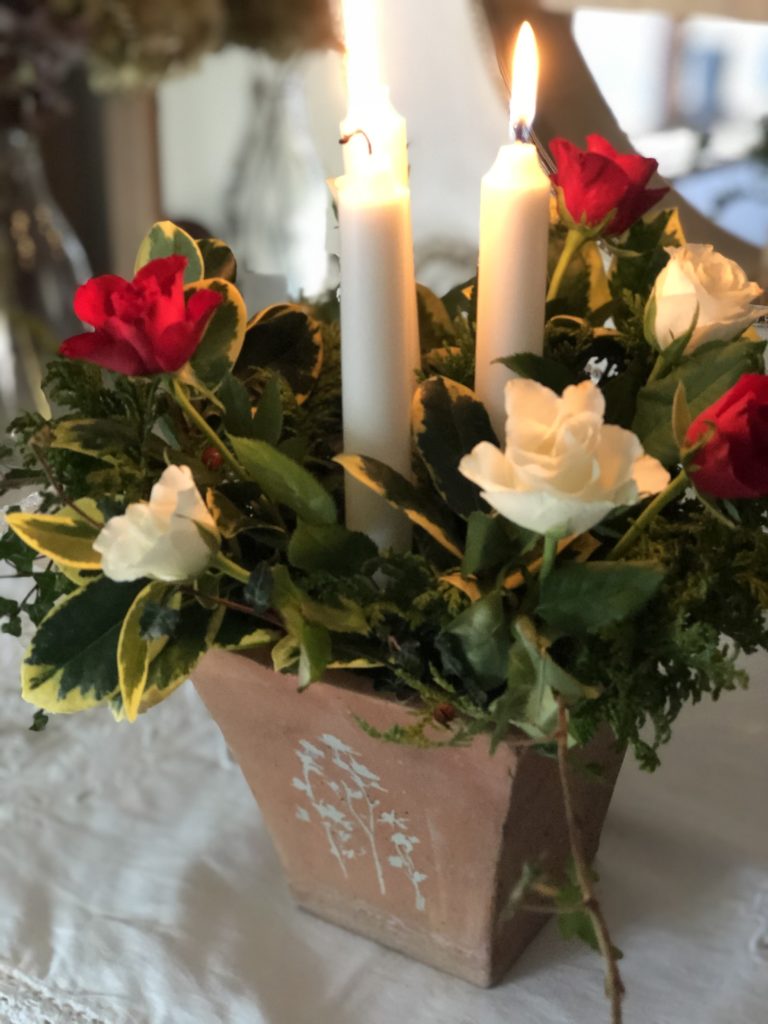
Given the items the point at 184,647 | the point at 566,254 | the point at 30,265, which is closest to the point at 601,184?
the point at 566,254

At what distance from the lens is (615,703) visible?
1.20ft

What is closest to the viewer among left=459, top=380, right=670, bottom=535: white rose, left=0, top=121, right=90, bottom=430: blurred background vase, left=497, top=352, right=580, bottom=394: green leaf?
left=459, top=380, right=670, bottom=535: white rose

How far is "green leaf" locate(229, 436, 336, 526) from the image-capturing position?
385 millimetres

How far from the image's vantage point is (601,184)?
44 centimetres

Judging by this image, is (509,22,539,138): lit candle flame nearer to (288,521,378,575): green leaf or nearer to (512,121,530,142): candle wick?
(512,121,530,142): candle wick

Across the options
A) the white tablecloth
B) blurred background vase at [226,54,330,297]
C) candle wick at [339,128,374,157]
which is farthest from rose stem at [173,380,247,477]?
blurred background vase at [226,54,330,297]

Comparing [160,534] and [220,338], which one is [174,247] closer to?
[220,338]

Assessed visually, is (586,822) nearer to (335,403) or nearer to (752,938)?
(752,938)

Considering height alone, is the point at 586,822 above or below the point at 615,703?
below

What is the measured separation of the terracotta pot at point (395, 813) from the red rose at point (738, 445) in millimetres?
Answer: 124

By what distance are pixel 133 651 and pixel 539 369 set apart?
186 mm

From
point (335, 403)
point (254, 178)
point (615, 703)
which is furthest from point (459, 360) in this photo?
point (254, 178)

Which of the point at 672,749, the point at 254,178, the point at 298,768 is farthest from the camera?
the point at 254,178

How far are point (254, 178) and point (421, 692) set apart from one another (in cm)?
80
